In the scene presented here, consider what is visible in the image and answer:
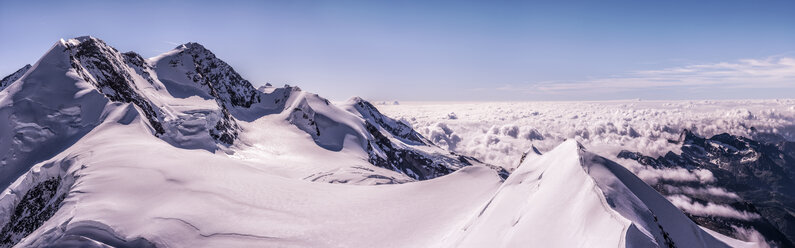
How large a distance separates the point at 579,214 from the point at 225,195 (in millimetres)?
20755

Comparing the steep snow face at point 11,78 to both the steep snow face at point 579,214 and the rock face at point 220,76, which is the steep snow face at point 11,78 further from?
the steep snow face at point 579,214

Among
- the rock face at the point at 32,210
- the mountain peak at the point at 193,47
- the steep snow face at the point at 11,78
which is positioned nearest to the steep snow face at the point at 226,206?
the rock face at the point at 32,210

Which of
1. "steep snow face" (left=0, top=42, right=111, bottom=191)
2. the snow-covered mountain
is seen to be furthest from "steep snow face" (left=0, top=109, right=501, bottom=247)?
"steep snow face" (left=0, top=42, right=111, bottom=191)

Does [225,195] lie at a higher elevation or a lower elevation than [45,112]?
lower

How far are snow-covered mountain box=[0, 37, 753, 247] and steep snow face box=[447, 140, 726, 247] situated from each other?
6cm

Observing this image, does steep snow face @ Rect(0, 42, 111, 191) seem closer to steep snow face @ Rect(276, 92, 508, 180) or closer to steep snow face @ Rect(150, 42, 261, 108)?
steep snow face @ Rect(150, 42, 261, 108)

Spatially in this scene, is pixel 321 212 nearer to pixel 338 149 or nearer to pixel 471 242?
pixel 471 242

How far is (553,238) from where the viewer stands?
10781mm

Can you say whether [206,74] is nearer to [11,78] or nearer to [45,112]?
[11,78]

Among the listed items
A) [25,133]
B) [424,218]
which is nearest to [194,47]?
[25,133]

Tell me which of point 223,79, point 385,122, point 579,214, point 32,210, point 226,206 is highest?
point 579,214

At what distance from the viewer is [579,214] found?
1105 cm

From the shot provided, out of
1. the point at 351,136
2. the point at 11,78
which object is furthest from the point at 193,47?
the point at 351,136

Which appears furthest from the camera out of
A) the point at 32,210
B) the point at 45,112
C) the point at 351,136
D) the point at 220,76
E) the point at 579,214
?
the point at 220,76
